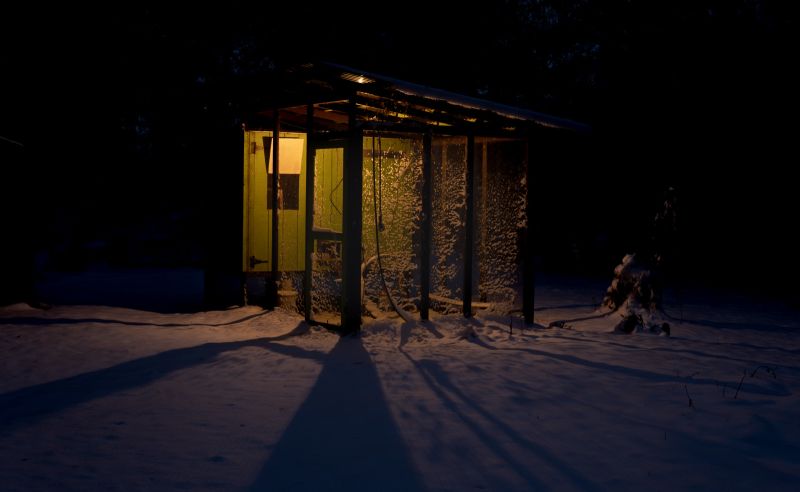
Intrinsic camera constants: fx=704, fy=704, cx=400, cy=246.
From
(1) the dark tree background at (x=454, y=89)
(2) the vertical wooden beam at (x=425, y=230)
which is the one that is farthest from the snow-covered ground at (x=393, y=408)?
(1) the dark tree background at (x=454, y=89)

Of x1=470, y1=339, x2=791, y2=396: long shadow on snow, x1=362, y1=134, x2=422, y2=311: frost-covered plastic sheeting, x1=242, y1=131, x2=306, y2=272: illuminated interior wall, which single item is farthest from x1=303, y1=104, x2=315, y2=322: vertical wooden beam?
x1=470, y1=339, x2=791, y2=396: long shadow on snow

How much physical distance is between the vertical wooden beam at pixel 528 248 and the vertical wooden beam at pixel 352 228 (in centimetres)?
267

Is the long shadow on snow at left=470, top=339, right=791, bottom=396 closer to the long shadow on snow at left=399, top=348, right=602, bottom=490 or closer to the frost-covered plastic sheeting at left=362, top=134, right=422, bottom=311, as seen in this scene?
the long shadow on snow at left=399, top=348, right=602, bottom=490

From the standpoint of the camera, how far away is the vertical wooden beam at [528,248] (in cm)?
994

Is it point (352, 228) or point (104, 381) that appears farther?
point (352, 228)

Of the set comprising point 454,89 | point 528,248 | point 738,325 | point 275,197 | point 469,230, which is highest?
point 454,89

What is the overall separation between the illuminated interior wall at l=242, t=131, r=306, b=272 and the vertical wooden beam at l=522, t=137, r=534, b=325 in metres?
3.42

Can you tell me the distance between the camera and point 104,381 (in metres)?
6.41

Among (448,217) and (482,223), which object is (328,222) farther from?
(482,223)

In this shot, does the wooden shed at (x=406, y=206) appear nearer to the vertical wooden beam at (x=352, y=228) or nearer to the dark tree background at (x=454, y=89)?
the dark tree background at (x=454, y=89)

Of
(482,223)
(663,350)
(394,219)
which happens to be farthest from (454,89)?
(663,350)

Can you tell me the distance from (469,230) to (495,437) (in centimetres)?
504

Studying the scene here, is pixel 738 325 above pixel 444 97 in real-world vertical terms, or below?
below

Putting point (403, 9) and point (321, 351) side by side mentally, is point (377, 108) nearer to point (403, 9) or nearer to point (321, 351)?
point (321, 351)
